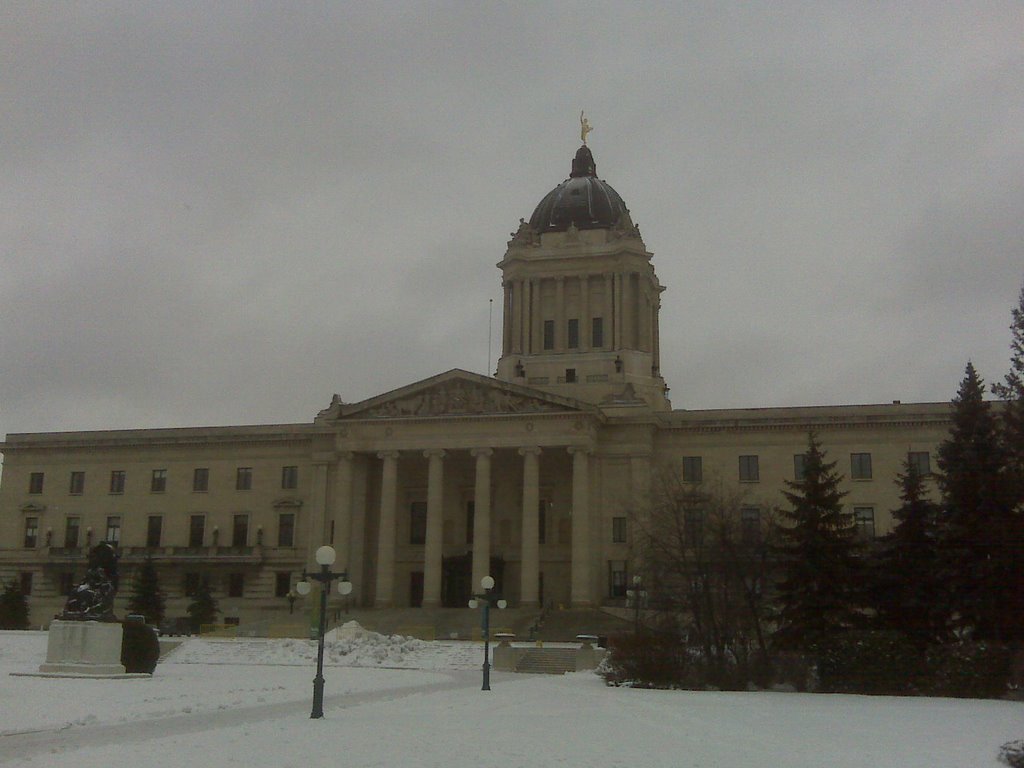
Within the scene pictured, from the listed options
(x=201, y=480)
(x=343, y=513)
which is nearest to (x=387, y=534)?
(x=343, y=513)

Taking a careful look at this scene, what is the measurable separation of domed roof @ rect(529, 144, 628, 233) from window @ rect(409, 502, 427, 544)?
24.8 metres

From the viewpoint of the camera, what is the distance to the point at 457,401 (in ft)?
223

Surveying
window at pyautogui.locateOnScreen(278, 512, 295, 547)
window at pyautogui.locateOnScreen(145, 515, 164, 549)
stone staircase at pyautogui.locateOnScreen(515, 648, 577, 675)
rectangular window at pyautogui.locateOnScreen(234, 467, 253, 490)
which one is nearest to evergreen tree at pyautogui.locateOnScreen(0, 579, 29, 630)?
window at pyautogui.locateOnScreen(145, 515, 164, 549)

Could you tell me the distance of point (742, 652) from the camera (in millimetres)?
35125

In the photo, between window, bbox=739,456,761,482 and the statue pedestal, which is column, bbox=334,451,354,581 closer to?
window, bbox=739,456,761,482

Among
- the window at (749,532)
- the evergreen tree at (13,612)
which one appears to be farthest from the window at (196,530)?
the window at (749,532)

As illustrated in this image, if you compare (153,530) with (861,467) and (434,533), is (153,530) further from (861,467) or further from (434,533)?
(861,467)

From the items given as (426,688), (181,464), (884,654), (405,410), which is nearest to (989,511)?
(884,654)

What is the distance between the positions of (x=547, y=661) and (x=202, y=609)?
3118 cm

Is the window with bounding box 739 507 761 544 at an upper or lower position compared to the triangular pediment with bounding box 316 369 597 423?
lower

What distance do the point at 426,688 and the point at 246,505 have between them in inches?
1854

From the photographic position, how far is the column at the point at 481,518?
215 feet

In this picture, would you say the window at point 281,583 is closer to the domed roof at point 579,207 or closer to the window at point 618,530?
the window at point 618,530

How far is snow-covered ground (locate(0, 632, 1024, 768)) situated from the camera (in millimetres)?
16562
